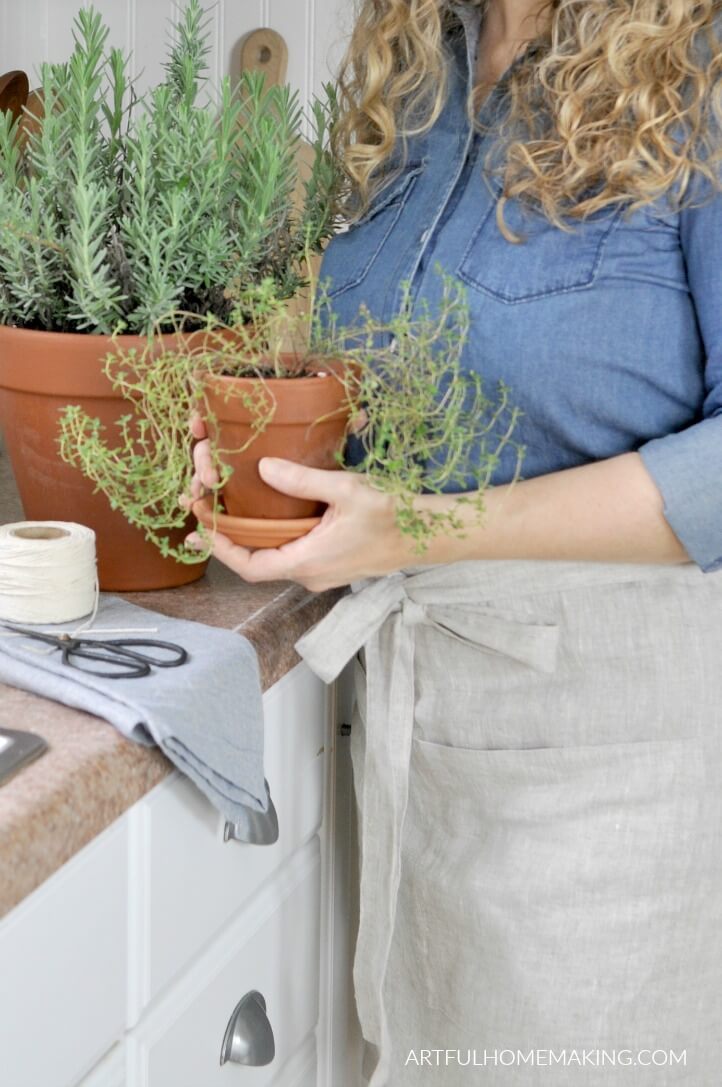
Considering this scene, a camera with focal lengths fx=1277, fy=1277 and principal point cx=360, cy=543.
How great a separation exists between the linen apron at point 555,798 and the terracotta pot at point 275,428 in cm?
18

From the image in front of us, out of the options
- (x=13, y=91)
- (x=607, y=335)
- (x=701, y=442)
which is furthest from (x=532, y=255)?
(x=13, y=91)

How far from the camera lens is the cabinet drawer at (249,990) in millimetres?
901

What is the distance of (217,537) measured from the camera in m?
0.87

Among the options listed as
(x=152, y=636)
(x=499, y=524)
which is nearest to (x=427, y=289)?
(x=499, y=524)

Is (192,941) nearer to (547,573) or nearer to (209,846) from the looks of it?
(209,846)

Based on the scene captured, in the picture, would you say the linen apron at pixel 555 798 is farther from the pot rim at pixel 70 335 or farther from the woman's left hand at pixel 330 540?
the pot rim at pixel 70 335

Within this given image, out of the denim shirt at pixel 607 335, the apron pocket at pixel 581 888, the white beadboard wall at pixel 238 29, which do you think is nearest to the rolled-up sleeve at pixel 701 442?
the denim shirt at pixel 607 335

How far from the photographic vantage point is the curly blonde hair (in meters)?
0.91

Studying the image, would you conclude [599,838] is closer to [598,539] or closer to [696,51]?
[598,539]

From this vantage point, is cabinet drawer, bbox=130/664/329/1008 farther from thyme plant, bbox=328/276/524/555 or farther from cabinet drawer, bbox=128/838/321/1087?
thyme plant, bbox=328/276/524/555

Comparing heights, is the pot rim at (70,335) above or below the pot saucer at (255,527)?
above

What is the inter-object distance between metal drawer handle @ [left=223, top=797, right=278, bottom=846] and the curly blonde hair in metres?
0.49

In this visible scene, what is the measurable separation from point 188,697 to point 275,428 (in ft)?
0.59

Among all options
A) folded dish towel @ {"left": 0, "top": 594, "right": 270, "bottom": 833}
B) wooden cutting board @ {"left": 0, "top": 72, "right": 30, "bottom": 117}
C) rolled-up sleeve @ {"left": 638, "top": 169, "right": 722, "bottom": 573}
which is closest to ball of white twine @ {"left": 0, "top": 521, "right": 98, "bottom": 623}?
folded dish towel @ {"left": 0, "top": 594, "right": 270, "bottom": 833}
